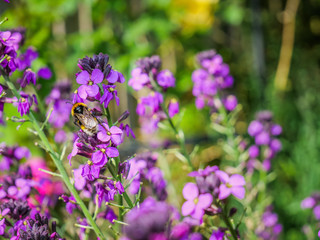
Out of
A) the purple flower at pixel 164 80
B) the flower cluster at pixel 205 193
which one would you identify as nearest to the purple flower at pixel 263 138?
the purple flower at pixel 164 80

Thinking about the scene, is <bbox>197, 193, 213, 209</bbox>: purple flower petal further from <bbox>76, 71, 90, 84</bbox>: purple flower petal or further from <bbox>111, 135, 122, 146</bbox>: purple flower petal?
<bbox>76, 71, 90, 84</bbox>: purple flower petal

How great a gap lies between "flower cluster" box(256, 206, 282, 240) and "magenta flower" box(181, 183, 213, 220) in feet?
3.31

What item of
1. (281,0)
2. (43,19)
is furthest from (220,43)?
(43,19)

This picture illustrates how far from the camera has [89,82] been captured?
87 cm

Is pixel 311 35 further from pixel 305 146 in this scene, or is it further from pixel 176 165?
pixel 176 165

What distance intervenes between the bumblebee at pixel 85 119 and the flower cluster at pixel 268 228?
3.96 feet

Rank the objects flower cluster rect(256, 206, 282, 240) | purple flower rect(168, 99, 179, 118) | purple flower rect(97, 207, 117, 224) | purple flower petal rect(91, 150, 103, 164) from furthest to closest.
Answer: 1. flower cluster rect(256, 206, 282, 240)
2. purple flower rect(168, 99, 179, 118)
3. purple flower rect(97, 207, 117, 224)
4. purple flower petal rect(91, 150, 103, 164)

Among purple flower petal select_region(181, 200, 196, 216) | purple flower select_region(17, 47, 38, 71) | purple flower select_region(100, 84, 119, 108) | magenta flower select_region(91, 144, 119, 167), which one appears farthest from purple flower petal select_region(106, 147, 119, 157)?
purple flower select_region(17, 47, 38, 71)

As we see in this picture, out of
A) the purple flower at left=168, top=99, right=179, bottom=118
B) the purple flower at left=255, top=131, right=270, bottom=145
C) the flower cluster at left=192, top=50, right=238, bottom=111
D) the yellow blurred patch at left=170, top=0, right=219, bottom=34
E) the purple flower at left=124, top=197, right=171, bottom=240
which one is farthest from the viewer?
the yellow blurred patch at left=170, top=0, right=219, bottom=34

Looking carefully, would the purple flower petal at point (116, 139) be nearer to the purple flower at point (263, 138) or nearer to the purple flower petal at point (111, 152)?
the purple flower petal at point (111, 152)

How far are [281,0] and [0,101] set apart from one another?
4.06 m

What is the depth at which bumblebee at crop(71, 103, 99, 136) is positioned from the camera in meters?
0.86

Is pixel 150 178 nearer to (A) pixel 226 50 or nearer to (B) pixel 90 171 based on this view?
(B) pixel 90 171

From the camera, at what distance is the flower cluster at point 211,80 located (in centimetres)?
167
